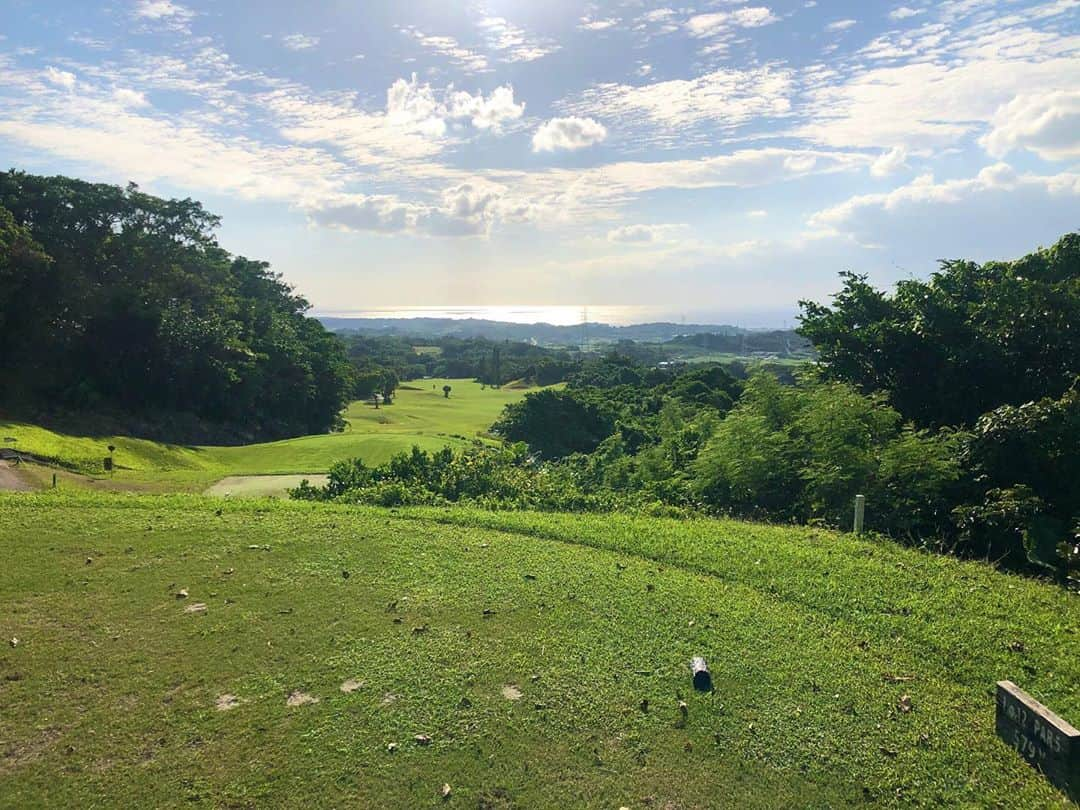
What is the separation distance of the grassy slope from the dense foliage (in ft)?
88.5

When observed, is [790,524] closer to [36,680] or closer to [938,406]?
[938,406]

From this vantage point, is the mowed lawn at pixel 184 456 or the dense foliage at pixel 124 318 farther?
the dense foliage at pixel 124 318

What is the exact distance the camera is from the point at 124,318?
3434 centimetres

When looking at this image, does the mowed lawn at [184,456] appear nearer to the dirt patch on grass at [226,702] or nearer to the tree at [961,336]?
the dirt patch on grass at [226,702]

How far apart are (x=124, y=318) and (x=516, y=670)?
35965 mm

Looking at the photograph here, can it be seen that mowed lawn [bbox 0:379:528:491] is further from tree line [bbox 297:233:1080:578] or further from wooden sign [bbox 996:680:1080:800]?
wooden sign [bbox 996:680:1080:800]

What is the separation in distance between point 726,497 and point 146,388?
1312 inches

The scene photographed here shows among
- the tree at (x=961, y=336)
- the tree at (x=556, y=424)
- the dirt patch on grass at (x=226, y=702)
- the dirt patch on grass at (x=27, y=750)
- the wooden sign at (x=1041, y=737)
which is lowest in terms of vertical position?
the tree at (x=556, y=424)

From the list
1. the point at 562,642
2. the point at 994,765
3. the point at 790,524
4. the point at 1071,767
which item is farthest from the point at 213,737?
the point at 790,524

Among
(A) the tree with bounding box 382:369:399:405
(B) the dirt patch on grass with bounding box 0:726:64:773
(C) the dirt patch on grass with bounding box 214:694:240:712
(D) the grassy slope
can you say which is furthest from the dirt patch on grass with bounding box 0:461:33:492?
(A) the tree with bounding box 382:369:399:405

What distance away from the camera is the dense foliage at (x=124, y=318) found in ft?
101

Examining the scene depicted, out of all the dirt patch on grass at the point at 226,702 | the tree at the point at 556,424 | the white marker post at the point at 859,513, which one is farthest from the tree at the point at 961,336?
the tree at the point at 556,424

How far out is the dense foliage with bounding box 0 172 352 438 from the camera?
30.8 meters

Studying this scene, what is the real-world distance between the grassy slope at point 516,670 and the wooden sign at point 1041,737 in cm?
12
